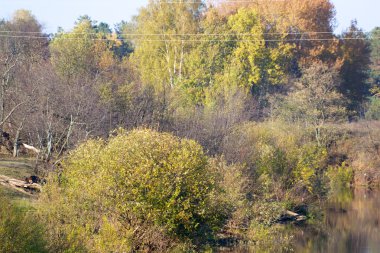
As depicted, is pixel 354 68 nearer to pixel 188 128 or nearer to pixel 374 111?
pixel 374 111

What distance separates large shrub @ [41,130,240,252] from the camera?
20766 mm

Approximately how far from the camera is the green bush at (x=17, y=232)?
1426 cm

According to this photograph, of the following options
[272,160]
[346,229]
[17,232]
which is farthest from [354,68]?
[17,232]

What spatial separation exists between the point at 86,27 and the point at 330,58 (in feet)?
81.7

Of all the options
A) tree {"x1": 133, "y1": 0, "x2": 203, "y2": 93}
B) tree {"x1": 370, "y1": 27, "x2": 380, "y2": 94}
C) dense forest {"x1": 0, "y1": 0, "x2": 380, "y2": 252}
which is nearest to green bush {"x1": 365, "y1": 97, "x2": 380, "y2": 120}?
dense forest {"x1": 0, "y1": 0, "x2": 380, "y2": 252}

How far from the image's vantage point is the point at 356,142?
5319 cm

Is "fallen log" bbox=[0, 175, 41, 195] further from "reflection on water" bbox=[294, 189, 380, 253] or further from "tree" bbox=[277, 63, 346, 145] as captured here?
"tree" bbox=[277, 63, 346, 145]

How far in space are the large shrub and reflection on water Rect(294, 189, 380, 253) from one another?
32.7ft

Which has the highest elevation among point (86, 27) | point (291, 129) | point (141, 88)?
point (86, 27)

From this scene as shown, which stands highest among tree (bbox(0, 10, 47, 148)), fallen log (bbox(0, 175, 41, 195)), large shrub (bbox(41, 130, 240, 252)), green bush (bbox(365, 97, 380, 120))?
tree (bbox(0, 10, 47, 148))

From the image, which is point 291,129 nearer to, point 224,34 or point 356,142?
point 356,142

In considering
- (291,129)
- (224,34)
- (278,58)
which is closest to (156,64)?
(224,34)

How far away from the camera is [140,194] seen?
20812 millimetres

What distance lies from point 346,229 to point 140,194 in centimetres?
1787
